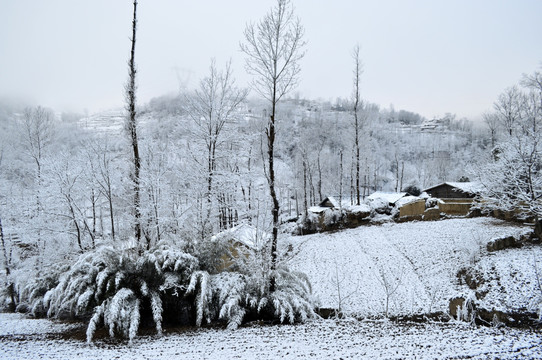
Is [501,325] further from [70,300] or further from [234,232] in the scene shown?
[70,300]

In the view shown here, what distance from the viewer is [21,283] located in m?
13.8

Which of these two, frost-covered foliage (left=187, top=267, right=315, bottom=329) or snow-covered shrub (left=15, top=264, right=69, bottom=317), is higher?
frost-covered foliage (left=187, top=267, right=315, bottom=329)

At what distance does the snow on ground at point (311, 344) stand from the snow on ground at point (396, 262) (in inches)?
123

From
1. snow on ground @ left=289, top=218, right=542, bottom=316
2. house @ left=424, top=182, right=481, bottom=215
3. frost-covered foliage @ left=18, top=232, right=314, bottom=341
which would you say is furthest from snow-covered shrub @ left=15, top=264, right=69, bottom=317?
house @ left=424, top=182, right=481, bottom=215

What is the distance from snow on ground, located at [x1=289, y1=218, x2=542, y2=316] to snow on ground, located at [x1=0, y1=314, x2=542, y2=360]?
10.3 feet

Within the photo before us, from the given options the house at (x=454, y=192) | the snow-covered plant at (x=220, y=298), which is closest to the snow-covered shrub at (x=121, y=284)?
the snow-covered plant at (x=220, y=298)

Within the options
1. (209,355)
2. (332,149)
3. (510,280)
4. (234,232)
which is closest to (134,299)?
(209,355)

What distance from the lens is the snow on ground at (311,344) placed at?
4.32 m

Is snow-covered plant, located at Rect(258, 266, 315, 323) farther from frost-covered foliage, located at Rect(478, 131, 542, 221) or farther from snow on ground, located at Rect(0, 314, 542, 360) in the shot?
frost-covered foliage, located at Rect(478, 131, 542, 221)

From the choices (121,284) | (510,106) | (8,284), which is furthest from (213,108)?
(510,106)

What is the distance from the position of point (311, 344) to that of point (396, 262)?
11700 mm

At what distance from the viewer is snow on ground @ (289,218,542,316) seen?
10789 mm

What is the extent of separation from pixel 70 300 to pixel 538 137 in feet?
54.9

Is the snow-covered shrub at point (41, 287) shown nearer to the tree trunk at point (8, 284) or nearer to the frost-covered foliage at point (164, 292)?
the frost-covered foliage at point (164, 292)
